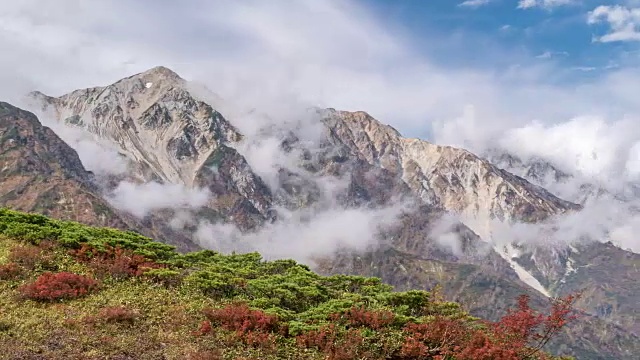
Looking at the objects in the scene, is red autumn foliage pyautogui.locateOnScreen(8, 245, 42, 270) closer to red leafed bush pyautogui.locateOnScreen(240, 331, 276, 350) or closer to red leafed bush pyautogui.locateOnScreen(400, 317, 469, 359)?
red leafed bush pyautogui.locateOnScreen(240, 331, 276, 350)

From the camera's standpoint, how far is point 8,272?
26328 mm

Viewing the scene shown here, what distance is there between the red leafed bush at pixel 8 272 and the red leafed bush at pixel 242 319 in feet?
30.7

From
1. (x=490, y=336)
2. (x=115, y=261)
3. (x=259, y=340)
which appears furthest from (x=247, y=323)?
(x=490, y=336)

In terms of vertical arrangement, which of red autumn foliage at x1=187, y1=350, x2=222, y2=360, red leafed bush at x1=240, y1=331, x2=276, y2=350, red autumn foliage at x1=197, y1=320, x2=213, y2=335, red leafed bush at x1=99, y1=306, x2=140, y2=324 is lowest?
red autumn foliage at x1=187, y1=350, x2=222, y2=360

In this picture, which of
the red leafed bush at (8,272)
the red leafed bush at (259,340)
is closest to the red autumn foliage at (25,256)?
the red leafed bush at (8,272)

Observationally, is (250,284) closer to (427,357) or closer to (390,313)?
(390,313)

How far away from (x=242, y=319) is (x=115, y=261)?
8.83 metres

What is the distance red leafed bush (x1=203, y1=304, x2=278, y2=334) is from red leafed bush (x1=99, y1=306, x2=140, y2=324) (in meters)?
3.08

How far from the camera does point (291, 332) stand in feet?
77.0

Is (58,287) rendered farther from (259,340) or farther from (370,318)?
(370,318)

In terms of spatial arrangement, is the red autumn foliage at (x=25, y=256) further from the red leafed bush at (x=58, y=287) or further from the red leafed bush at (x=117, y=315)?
the red leafed bush at (x=117, y=315)

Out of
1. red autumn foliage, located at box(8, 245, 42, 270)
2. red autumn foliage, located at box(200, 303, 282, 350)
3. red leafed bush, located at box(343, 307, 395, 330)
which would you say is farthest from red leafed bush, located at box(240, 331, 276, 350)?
red autumn foliage, located at box(8, 245, 42, 270)

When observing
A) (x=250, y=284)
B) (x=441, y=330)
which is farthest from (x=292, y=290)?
(x=441, y=330)

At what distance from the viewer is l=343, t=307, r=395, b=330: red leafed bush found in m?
24.3
